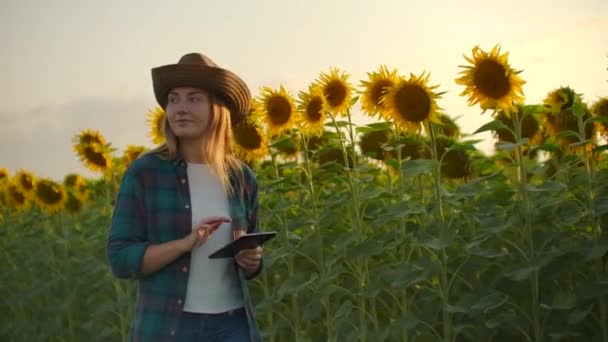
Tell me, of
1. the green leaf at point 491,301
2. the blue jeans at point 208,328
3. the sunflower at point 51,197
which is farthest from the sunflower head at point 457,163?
the sunflower at point 51,197

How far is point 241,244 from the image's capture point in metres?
3.29

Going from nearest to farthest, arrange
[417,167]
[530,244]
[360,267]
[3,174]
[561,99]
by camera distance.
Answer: [530,244] → [417,167] → [360,267] → [561,99] → [3,174]

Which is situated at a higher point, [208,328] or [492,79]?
[492,79]

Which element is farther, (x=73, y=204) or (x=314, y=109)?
(x=73, y=204)

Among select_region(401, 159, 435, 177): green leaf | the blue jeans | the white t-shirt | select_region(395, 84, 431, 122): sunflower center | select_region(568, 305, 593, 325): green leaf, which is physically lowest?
select_region(568, 305, 593, 325): green leaf

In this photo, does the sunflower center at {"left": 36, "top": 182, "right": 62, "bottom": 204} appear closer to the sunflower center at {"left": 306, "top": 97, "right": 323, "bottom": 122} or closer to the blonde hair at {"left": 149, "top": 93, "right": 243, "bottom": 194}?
the sunflower center at {"left": 306, "top": 97, "right": 323, "bottom": 122}

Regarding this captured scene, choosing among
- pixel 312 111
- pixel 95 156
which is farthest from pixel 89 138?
pixel 312 111

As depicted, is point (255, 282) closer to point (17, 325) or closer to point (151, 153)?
point (151, 153)

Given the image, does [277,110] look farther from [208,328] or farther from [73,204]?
[73,204]

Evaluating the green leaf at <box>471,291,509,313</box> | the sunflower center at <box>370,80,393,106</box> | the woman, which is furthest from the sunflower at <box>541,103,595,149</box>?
the woman

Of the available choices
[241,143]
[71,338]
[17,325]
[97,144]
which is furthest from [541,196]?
[17,325]

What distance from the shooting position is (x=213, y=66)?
12.3ft

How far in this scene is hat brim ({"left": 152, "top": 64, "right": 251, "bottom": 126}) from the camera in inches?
144

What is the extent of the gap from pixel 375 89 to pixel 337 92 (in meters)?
0.33
